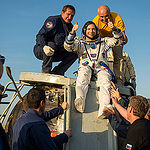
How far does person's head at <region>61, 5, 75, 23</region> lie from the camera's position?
547cm

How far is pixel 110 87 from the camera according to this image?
425 cm

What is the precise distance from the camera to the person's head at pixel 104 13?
232 inches

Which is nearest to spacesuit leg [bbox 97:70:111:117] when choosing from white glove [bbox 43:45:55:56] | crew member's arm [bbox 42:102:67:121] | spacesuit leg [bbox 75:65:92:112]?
spacesuit leg [bbox 75:65:92:112]

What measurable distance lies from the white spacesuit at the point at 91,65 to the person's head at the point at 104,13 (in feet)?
4.05

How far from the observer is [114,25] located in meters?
6.03

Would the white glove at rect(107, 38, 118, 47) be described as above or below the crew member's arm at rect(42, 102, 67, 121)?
above

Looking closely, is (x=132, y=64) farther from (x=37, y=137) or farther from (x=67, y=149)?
(x=37, y=137)

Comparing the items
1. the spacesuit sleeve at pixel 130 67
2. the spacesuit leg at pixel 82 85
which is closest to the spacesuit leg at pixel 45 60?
the spacesuit leg at pixel 82 85

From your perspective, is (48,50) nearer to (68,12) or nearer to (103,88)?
(68,12)

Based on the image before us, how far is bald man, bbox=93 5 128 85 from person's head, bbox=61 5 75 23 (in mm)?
870

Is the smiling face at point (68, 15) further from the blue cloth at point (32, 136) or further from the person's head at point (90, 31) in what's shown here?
the blue cloth at point (32, 136)

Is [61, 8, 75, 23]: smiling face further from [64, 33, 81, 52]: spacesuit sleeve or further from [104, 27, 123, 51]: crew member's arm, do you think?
[104, 27, 123, 51]: crew member's arm

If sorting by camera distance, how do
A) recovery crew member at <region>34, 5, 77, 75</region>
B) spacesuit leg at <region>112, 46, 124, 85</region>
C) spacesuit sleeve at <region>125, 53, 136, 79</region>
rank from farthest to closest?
spacesuit sleeve at <region>125, 53, 136, 79</region> → spacesuit leg at <region>112, 46, 124, 85</region> → recovery crew member at <region>34, 5, 77, 75</region>

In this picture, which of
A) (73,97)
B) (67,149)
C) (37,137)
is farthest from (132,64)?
(37,137)
